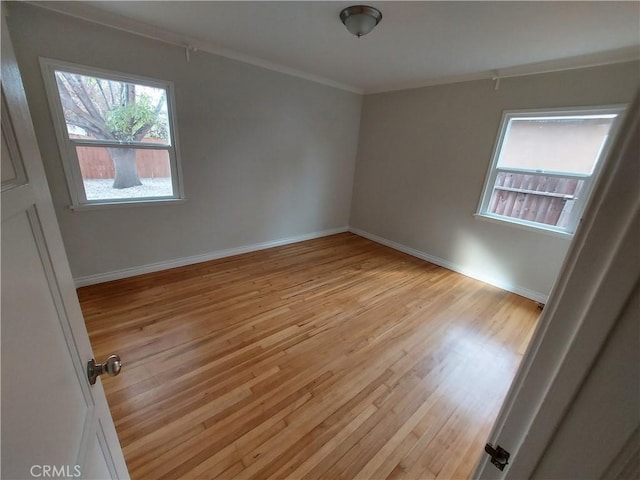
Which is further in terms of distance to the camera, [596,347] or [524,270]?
[524,270]

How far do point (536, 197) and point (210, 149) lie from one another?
370cm

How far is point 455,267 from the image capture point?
11.9 feet

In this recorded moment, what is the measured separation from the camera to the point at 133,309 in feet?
7.78

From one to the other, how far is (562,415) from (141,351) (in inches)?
91.8

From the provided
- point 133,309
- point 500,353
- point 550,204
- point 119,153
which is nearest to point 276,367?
point 133,309

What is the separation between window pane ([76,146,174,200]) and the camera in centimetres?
244

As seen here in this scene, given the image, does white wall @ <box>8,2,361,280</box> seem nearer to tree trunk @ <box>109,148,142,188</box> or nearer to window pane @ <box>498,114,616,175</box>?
tree trunk @ <box>109,148,142,188</box>

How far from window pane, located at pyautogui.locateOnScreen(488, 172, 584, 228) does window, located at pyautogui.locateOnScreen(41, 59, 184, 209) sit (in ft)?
12.3

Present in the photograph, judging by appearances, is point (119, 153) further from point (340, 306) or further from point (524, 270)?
point (524, 270)

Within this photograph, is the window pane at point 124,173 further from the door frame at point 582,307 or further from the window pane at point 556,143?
the window pane at point 556,143

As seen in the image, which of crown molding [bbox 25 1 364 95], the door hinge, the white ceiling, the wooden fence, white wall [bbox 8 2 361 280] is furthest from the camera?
the wooden fence

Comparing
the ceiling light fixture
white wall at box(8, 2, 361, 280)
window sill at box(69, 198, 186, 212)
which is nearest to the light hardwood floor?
white wall at box(8, 2, 361, 280)

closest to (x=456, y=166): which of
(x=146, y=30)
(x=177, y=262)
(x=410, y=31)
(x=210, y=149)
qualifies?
(x=410, y=31)

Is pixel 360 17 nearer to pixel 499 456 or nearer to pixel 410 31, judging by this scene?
pixel 410 31
